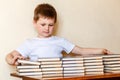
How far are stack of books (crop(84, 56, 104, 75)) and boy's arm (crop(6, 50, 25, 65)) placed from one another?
33 centimetres

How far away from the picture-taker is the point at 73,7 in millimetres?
1814

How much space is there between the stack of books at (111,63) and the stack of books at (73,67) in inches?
5.5

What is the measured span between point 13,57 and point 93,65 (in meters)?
0.44

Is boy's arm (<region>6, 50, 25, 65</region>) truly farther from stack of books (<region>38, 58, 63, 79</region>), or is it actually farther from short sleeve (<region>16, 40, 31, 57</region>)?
stack of books (<region>38, 58, 63, 79</region>)

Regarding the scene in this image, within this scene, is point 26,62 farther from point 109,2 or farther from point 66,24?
point 109,2

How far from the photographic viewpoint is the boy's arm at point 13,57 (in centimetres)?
139

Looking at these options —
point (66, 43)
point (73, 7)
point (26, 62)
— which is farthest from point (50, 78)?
point (73, 7)

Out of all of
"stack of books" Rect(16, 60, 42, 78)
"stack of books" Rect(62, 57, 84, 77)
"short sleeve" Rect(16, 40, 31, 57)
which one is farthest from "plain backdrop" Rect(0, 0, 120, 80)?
"stack of books" Rect(62, 57, 84, 77)

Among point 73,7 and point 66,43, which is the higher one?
point 73,7

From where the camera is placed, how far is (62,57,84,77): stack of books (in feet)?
4.18

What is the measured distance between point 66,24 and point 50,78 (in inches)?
26.6

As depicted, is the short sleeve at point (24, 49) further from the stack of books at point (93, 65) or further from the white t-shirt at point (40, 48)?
the stack of books at point (93, 65)

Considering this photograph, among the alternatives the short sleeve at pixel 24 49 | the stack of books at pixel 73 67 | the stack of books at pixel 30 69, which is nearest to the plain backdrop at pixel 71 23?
the short sleeve at pixel 24 49

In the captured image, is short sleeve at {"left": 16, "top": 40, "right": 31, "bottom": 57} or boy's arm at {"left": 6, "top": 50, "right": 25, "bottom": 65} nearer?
boy's arm at {"left": 6, "top": 50, "right": 25, "bottom": 65}
